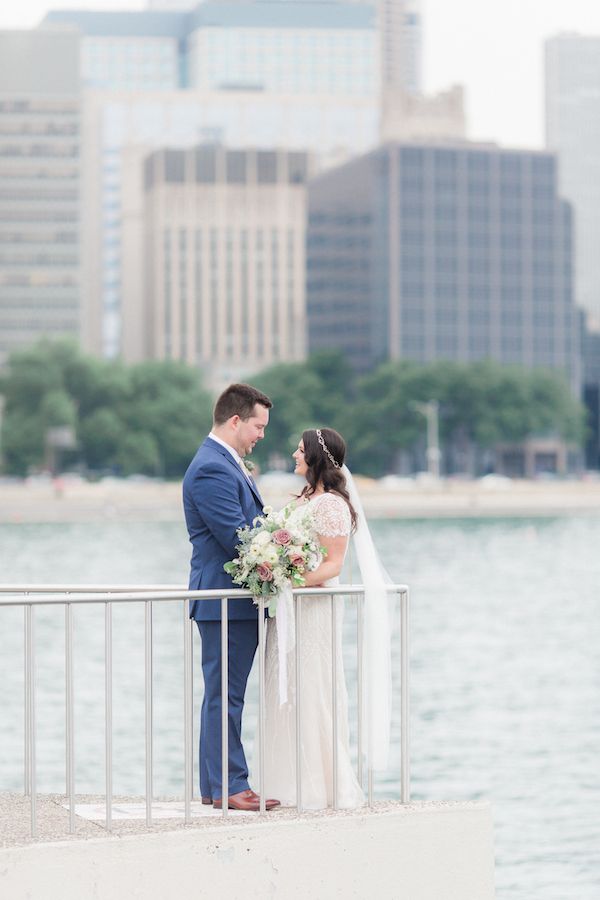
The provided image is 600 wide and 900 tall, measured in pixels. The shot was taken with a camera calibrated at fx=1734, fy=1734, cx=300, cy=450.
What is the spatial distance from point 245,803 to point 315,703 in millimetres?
510

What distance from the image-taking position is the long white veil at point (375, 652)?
734cm

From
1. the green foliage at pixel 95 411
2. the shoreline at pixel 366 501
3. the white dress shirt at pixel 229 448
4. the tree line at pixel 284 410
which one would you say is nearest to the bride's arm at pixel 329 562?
the white dress shirt at pixel 229 448

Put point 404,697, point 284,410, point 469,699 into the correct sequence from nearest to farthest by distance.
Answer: point 404,697 < point 469,699 < point 284,410

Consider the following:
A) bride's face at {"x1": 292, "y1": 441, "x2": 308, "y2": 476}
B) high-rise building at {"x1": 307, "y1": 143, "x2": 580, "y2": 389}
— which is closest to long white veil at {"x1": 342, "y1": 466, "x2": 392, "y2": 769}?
bride's face at {"x1": 292, "y1": 441, "x2": 308, "y2": 476}

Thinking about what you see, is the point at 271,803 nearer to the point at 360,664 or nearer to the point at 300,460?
the point at 360,664

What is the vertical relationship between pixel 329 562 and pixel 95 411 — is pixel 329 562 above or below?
above

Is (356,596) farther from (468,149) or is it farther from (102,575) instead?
(468,149)

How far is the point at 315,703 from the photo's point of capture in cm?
737

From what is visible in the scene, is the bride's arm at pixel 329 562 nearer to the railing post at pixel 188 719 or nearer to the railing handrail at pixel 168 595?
the railing handrail at pixel 168 595

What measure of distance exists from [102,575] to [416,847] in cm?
5403

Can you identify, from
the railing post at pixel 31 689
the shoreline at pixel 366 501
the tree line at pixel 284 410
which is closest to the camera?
the railing post at pixel 31 689

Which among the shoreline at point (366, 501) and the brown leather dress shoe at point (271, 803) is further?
the shoreline at point (366, 501)

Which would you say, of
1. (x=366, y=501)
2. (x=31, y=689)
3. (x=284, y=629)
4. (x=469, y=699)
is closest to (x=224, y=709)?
(x=284, y=629)

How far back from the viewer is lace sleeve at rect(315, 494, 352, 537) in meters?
7.41
